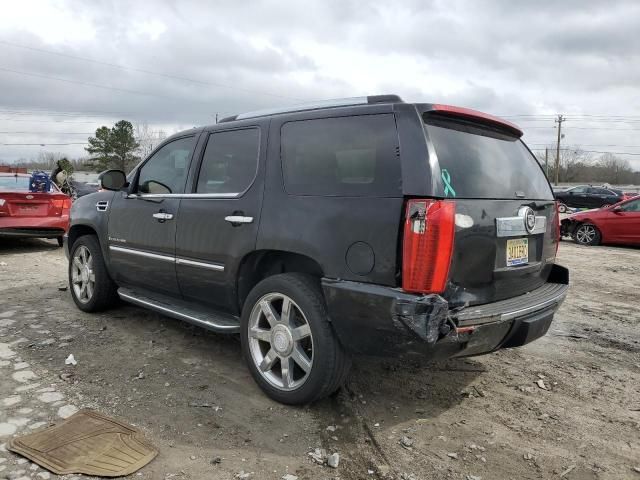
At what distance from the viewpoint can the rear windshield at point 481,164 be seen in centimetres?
296

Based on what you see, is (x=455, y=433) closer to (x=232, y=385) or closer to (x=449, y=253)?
(x=449, y=253)

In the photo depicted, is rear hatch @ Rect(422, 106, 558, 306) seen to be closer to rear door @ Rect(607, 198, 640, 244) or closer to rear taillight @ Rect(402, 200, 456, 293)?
rear taillight @ Rect(402, 200, 456, 293)

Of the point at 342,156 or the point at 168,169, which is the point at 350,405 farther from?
the point at 168,169

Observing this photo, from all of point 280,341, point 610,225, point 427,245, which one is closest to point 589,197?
point 610,225

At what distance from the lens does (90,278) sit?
5367mm

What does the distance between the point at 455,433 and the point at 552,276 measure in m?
1.50

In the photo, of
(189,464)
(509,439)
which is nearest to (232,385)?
(189,464)

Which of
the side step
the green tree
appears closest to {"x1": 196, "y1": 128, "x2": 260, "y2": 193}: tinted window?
the side step

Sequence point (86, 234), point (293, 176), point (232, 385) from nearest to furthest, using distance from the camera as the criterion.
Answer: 1. point (293, 176)
2. point (232, 385)
3. point (86, 234)

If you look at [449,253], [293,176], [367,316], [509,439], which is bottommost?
[509,439]

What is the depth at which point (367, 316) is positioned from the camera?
2.87 metres

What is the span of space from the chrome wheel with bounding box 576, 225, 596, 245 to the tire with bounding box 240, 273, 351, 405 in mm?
11691

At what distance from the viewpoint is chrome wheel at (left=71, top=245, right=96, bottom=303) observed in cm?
537

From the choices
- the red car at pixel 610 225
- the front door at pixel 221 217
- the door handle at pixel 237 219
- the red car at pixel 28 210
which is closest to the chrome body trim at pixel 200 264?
the front door at pixel 221 217
